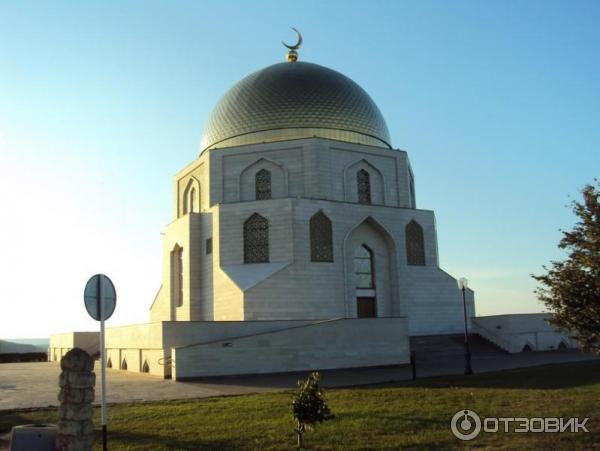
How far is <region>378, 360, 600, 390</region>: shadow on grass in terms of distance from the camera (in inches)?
458

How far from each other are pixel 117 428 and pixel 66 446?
281 centimetres

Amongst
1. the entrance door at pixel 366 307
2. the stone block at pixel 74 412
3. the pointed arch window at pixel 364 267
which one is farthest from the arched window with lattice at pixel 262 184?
the stone block at pixel 74 412

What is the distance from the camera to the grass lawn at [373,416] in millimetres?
7180

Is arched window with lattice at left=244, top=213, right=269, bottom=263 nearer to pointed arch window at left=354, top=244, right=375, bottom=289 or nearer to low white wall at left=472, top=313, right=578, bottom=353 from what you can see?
pointed arch window at left=354, top=244, right=375, bottom=289

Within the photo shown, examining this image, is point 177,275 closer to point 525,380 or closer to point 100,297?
point 525,380

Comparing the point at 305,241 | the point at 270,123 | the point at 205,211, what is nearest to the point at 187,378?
the point at 305,241

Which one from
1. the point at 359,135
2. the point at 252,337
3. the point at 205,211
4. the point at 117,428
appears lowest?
the point at 117,428

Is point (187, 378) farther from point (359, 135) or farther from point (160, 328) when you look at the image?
point (359, 135)

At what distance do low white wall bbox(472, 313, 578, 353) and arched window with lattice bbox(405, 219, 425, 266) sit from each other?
3884mm

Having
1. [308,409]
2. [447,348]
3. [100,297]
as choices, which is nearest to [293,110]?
[447,348]

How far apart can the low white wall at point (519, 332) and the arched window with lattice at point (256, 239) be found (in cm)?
1050

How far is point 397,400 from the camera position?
406 inches

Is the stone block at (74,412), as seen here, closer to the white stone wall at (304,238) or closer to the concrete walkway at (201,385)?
the concrete walkway at (201,385)

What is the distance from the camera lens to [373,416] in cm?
881
